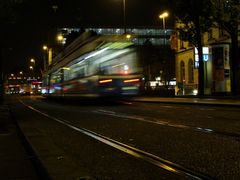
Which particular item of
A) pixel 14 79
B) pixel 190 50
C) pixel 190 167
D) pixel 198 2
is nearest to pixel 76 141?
pixel 190 167

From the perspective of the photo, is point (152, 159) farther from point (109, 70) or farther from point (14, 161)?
point (109, 70)

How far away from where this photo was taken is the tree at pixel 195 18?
128 ft

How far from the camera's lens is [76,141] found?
11570 mm

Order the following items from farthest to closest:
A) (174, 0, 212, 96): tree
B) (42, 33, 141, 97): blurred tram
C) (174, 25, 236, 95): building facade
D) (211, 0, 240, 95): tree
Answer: (174, 25, 236, 95): building facade, (174, 0, 212, 96): tree, (211, 0, 240, 95): tree, (42, 33, 141, 97): blurred tram

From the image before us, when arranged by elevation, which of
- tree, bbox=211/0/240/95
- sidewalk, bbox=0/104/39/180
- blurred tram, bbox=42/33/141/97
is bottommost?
sidewalk, bbox=0/104/39/180

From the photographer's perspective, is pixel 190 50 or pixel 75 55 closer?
pixel 75 55

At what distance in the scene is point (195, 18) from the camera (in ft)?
131

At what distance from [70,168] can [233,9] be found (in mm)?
30338

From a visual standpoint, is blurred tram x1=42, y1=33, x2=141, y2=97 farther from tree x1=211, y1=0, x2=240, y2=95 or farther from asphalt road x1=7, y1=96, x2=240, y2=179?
asphalt road x1=7, y1=96, x2=240, y2=179

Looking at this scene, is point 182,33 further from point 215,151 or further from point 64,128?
point 215,151

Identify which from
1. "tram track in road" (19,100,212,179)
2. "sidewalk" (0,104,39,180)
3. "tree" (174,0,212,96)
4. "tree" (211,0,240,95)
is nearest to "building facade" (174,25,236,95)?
"tree" (174,0,212,96)

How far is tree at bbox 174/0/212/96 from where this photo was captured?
3896 centimetres

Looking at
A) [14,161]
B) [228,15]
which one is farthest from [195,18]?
[14,161]

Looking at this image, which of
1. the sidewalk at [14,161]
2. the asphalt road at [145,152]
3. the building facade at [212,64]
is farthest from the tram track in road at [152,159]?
the building facade at [212,64]
